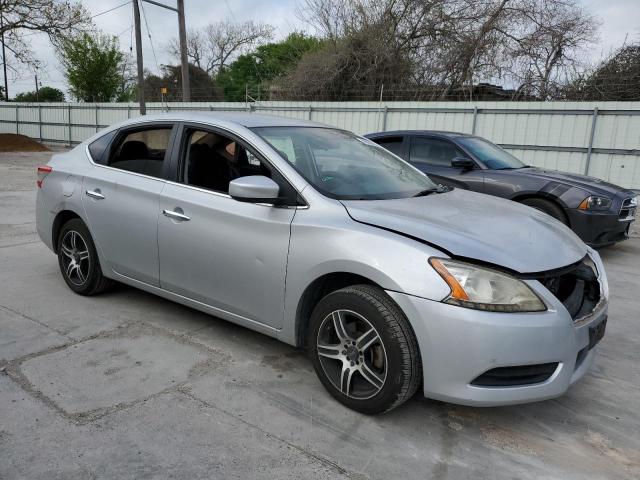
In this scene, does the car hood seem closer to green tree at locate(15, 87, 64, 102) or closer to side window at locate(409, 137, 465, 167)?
side window at locate(409, 137, 465, 167)

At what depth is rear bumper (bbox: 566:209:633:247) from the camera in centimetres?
634

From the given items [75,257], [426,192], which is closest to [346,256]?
[426,192]

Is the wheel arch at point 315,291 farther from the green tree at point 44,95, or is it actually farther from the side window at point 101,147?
the green tree at point 44,95

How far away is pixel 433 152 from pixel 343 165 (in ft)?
14.3

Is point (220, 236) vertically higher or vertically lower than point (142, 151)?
lower

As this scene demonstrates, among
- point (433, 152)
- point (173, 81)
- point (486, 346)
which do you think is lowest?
point (486, 346)

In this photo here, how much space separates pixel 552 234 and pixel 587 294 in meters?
0.39

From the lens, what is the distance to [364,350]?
108 inches

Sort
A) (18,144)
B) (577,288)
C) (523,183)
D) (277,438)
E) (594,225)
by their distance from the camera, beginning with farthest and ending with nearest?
(18,144), (523,183), (594,225), (577,288), (277,438)

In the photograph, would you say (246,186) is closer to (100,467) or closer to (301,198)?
(301,198)

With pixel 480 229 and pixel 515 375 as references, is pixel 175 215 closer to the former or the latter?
pixel 480 229

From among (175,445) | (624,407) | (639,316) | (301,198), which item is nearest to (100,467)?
(175,445)

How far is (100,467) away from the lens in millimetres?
2342

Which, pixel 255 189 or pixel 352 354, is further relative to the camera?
pixel 255 189
